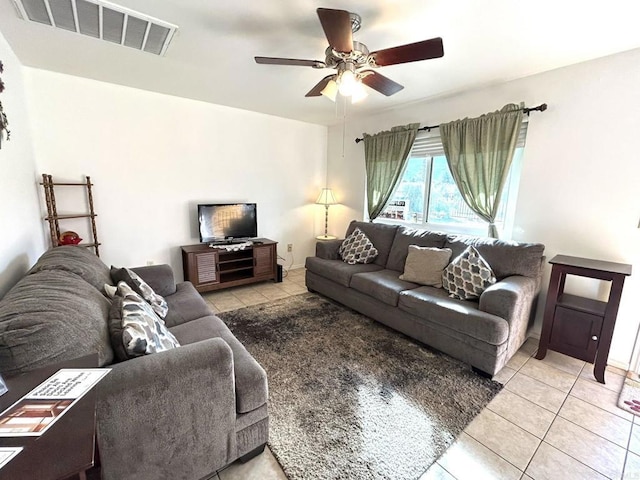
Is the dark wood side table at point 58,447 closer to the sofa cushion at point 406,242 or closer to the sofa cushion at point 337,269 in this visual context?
the sofa cushion at point 337,269

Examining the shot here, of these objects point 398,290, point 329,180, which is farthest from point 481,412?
point 329,180

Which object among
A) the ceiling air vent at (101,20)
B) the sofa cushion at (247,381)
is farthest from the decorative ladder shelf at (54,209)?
the sofa cushion at (247,381)

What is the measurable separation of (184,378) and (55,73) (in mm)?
3358

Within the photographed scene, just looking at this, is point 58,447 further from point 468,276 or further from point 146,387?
point 468,276

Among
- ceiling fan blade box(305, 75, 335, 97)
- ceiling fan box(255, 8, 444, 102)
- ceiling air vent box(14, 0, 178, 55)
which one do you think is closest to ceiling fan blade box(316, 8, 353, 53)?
ceiling fan box(255, 8, 444, 102)

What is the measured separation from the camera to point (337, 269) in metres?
3.24

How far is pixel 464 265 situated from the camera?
8.27 feet

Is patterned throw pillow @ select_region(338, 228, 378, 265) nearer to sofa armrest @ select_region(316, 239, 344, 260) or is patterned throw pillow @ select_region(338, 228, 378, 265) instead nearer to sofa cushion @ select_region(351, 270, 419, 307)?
sofa armrest @ select_region(316, 239, 344, 260)

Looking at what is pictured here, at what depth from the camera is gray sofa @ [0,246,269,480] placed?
1.01m

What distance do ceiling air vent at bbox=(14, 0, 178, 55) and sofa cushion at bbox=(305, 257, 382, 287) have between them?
2453mm

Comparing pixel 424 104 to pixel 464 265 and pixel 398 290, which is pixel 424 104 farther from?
pixel 398 290

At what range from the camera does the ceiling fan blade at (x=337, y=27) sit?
4.63 ft

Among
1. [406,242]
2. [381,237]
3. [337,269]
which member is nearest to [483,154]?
[406,242]

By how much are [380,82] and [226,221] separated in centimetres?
254
